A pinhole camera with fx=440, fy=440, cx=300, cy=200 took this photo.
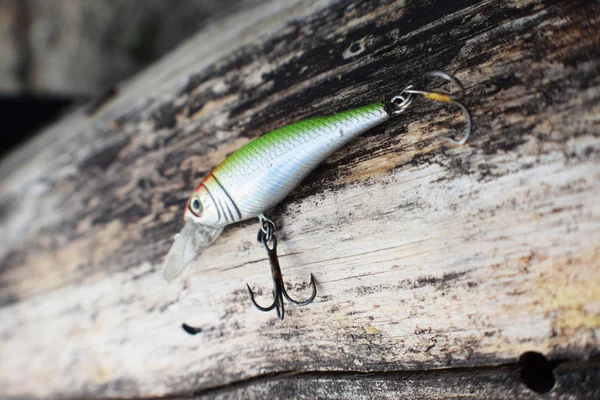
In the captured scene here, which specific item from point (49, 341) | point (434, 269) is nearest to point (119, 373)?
point (49, 341)

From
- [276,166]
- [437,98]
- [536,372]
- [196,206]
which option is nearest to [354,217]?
[276,166]

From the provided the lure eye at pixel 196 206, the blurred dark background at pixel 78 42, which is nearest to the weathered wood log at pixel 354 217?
the lure eye at pixel 196 206

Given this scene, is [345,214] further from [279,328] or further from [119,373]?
[119,373]

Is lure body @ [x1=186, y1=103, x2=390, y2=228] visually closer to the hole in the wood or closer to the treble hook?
the treble hook

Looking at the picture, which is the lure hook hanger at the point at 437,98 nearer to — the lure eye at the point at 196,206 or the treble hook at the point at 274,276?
the treble hook at the point at 274,276

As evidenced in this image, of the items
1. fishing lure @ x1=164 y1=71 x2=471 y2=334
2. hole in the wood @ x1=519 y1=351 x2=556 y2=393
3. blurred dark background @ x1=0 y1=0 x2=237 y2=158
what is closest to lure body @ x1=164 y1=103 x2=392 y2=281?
fishing lure @ x1=164 y1=71 x2=471 y2=334
